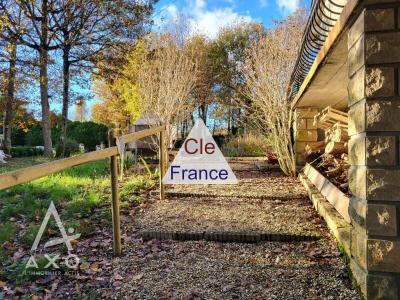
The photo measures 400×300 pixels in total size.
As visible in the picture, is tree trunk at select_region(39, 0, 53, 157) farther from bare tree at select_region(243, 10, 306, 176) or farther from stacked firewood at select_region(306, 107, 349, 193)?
stacked firewood at select_region(306, 107, 349, 193)

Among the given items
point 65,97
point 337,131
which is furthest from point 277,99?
point 65,97

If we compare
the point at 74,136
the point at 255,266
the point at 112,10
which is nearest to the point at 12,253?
the point at 255,266

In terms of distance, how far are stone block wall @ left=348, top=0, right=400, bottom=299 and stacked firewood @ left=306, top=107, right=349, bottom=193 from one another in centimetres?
232

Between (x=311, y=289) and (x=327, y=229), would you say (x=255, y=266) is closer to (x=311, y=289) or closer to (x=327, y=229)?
(x=311, y=289)

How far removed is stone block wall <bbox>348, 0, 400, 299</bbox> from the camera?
1.94 meters

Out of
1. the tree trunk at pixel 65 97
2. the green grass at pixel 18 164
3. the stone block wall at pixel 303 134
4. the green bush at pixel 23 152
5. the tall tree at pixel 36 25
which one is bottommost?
the green grass at pixel 18 164

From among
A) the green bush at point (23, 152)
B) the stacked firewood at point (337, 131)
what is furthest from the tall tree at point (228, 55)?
the stacked firewood at point (337, 131)

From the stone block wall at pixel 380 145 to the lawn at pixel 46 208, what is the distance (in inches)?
90.5

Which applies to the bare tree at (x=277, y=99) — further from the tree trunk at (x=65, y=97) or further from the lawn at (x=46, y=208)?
the tree trunk at (x=65, y=97)

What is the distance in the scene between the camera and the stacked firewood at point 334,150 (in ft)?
16.7

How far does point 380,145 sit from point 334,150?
4.05 meters

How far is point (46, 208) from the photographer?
4.45 m

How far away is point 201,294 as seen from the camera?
2299mm

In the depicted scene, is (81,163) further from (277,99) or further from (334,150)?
(277,99)
